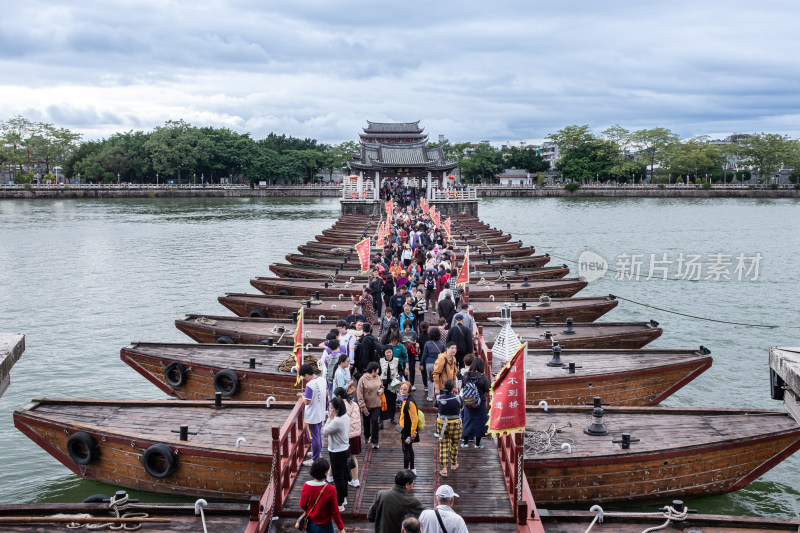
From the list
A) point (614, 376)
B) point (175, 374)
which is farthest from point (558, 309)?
Answer: point (175, 374)

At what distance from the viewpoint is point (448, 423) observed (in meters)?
9.61

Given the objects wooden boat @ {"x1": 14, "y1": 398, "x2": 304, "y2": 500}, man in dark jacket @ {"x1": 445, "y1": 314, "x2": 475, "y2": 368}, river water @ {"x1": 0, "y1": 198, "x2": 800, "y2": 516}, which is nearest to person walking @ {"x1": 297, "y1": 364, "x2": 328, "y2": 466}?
wooden boat @ {"x1": 14, "y1": 398, "x2": 304, "y2": 500}

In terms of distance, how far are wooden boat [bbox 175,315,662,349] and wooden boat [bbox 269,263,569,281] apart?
23.0 ft

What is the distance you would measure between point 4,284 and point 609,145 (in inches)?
3821

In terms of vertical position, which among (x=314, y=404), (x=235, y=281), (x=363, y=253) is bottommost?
(x=235, y=281)

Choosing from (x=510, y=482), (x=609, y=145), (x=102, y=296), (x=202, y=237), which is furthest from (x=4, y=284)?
(x=609, y=145)

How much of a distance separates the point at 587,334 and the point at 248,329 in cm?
949

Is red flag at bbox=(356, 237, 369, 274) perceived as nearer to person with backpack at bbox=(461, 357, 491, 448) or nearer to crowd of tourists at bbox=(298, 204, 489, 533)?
crowd of tourists at bbox=(298, 204, 489, 533)

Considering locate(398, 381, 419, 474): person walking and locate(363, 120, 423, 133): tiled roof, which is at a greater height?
locate(363, 120, 423, 133): tiled roof

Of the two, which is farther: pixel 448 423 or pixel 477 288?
pixel 477 288

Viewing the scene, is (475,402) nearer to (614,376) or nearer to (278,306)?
(614,376)

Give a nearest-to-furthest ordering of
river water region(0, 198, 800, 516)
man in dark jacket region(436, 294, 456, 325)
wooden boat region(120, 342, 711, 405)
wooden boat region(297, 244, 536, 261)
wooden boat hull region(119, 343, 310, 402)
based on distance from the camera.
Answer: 1. wooden boat region(120, 342, 711, 405)
2. wooden boat hull region(119, 343, 310, 402)
3. man in dark jacket region(436, 294, 456, 325)
4. river water region(0, 198, 800, 516)
5. wooden boat region(297, 244, 536, 261)

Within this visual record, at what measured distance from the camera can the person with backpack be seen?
10180mm

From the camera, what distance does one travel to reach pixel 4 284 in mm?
38594
